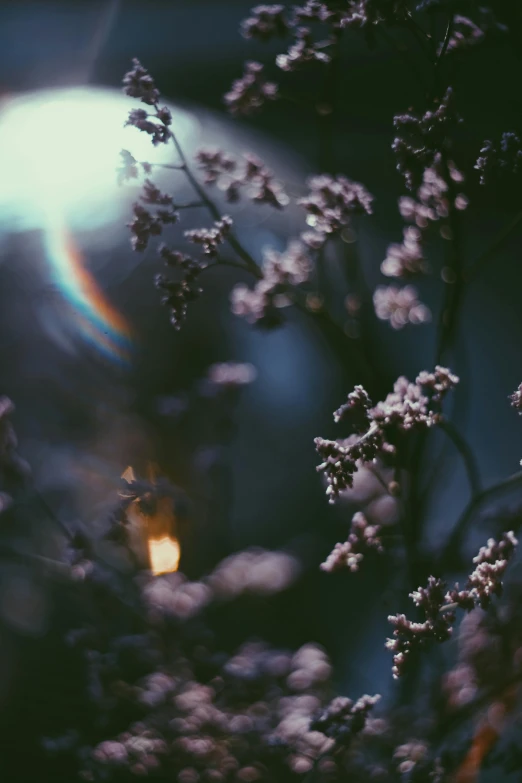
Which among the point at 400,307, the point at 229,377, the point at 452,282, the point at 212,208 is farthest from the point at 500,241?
the point at 229,377

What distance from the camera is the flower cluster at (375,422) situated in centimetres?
51

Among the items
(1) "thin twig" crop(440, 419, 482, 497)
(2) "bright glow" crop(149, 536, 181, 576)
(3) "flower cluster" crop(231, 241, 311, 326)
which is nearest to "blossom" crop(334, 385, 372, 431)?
(1) "thin twig" crop(440, 419, 482, 497)

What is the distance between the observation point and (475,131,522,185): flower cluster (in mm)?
524

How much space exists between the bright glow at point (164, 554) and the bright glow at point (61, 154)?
0.60 m

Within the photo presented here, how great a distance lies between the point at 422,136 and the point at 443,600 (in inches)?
15.9

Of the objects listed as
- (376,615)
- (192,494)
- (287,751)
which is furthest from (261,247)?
(287,751)

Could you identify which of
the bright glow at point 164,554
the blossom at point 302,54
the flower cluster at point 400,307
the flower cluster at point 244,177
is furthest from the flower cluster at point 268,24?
the bright glow at point 164,554

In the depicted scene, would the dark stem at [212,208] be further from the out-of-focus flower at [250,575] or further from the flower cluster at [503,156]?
the out-of-focus flower at [250,575]

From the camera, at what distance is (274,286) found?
28.5 inches

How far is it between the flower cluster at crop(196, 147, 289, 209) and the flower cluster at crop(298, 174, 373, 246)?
5cm

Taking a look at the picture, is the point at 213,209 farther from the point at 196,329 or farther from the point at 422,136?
the point at 196,329

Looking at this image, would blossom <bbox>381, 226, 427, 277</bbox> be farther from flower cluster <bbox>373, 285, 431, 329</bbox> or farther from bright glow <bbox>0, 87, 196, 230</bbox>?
bright glow <bbox>0, 87, 196, 230</bbox>

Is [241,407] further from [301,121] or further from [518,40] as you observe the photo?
[518,40]

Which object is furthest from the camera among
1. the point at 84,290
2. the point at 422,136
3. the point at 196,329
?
the point at 196,329
